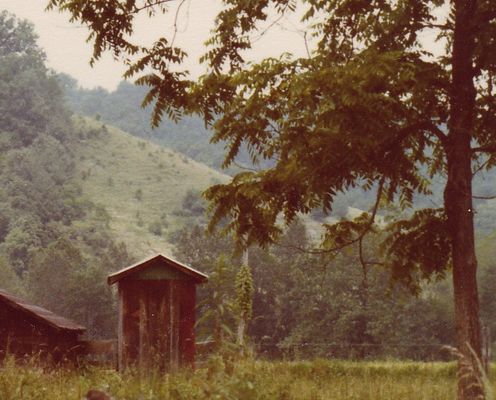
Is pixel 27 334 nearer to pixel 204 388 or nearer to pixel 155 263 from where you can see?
pixel 155 263

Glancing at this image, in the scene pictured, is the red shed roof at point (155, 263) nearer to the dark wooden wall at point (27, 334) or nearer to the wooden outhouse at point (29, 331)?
the wooden outhouse at point (29, 331)

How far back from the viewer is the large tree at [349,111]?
32.1ft

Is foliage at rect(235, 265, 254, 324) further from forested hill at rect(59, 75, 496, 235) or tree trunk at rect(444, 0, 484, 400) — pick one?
forested hill at rect(59, 75, 496, 235)

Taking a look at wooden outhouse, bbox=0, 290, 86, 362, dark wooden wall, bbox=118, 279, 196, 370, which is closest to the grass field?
dark wooden wall, bbox=118, 279, 196, 370

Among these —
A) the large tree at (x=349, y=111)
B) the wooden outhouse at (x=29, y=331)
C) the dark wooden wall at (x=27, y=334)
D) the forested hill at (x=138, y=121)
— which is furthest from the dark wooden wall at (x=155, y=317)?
the forested hill at (x=138, y=121)

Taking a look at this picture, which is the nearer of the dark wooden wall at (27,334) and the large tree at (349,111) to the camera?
the large tree at (349,111)

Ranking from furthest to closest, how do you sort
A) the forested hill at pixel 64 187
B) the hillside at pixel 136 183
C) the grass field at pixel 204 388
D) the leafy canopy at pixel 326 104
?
the hillside at pixel 136 183, the forested hill at pixel 64 187, the leafy canopy at pixel 326 104, the grass field at pixel 204 388

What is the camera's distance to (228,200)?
11.1 meters

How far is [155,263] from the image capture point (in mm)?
18391

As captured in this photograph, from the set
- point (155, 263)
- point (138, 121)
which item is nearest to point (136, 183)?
point (138, 121)

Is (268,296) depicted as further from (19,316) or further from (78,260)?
(19,316)

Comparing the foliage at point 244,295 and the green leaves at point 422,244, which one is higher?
the green leaves at point 422,244

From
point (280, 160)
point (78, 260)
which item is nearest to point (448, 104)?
point (280, 160)

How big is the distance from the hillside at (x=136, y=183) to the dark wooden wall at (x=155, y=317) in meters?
66.8
